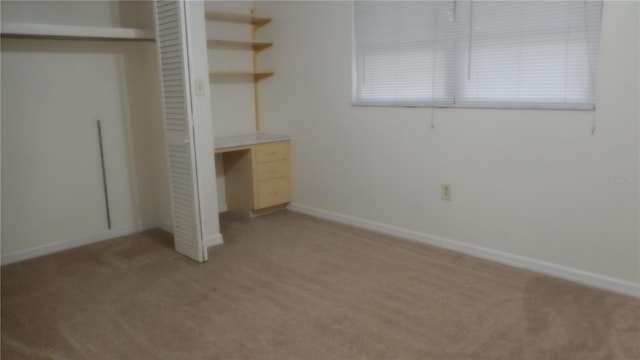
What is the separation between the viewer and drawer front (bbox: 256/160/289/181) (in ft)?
13.9

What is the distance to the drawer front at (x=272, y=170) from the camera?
423 cm

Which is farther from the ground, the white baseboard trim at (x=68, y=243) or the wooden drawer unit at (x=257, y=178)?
the wooden drawer unit at (x=257, y=178)

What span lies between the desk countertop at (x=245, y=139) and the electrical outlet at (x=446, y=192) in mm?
1606

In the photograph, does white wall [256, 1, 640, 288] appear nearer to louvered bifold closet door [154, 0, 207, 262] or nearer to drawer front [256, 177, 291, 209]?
drawer front [256, 177, 291, 209]

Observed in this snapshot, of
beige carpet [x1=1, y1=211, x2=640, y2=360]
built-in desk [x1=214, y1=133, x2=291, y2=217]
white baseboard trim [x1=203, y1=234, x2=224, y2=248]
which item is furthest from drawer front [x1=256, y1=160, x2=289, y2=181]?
beige carpet [x1=1, y1=211, x2=640, y2=360]

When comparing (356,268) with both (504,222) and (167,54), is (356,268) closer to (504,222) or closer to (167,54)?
(504,222)

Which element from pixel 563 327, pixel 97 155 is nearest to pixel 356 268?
pixel 563 327

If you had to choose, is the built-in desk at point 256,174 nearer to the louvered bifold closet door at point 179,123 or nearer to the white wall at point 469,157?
the white wall at point 469,157

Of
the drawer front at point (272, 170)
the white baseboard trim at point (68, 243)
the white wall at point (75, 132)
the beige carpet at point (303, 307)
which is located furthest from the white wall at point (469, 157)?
the white baseboard trim at point (68, 243)

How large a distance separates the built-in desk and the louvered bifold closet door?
2.71 feet

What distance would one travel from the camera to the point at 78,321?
8.24 ft

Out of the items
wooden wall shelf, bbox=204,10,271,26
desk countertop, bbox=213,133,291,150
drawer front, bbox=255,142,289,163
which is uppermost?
wooden wall shelf, bbox=204,10,271,26

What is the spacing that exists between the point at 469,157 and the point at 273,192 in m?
1.86

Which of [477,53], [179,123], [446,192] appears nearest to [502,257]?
[446,192]
